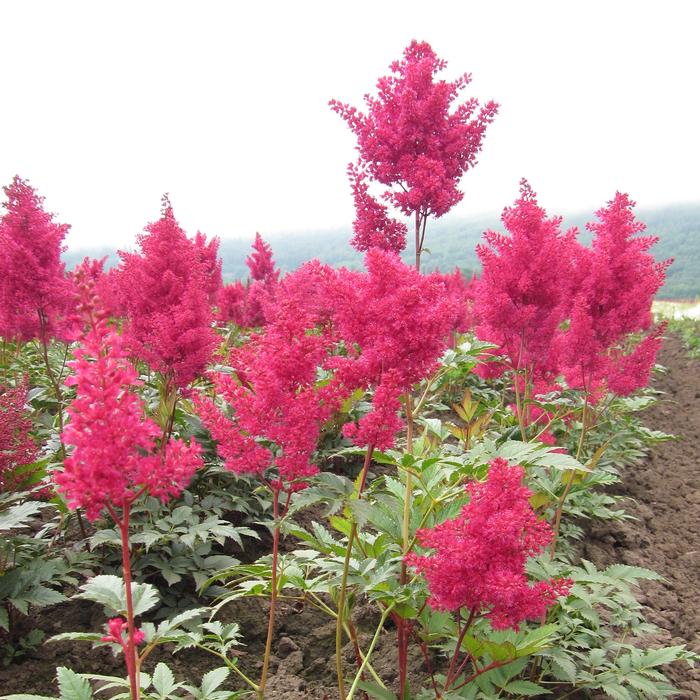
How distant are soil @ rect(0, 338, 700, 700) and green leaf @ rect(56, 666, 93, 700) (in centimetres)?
98

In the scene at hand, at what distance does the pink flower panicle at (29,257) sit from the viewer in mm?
3551

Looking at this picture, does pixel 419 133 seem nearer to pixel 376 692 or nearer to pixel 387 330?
pixel 387 330

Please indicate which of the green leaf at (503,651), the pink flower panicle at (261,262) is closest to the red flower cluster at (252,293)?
the pink flower panicle at (261,262)

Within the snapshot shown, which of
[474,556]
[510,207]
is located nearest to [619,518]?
[510,207]

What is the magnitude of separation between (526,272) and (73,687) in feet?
8.84

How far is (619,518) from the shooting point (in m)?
4.35

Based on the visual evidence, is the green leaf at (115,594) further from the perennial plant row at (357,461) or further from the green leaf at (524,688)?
the green leaf at (524,688)

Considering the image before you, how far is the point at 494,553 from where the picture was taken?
169 centimetres

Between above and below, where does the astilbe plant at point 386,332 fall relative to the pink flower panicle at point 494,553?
above

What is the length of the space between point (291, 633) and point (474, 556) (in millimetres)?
1810

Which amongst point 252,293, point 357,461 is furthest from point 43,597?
point 252,293

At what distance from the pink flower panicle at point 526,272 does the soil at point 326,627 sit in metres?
1.68

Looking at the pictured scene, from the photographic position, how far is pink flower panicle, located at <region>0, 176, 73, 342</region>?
11.6ft

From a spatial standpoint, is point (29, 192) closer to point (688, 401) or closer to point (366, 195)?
point (366, 195)
